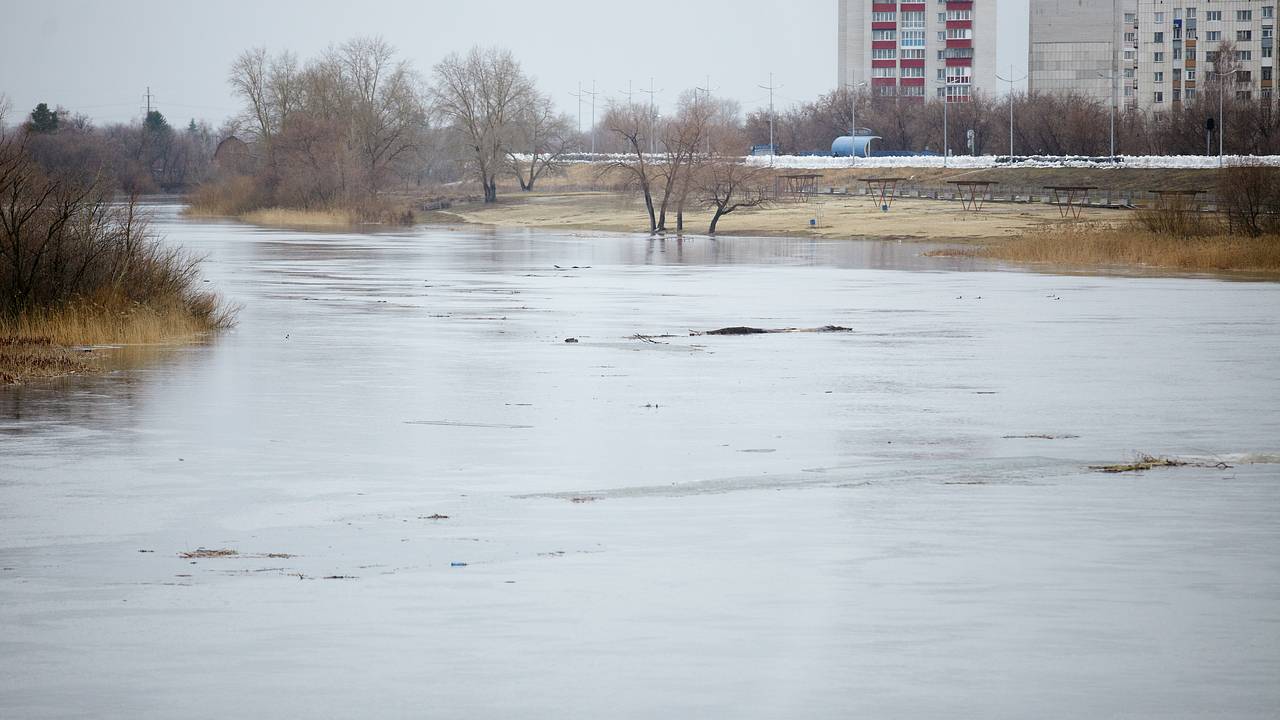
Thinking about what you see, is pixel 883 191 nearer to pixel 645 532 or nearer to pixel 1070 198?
pixel 1070 198

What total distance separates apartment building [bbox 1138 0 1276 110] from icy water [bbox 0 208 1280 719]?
15651 cm

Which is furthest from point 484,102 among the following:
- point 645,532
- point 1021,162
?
point 645,532

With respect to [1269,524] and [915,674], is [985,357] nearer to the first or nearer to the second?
[1269,524]

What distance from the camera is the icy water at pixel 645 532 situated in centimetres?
873

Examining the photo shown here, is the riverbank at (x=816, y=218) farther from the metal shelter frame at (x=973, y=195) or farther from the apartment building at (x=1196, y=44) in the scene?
the apartment building at (x=1196, y=44)

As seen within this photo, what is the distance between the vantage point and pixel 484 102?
444 feet

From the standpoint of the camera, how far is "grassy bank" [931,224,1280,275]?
52062 mm

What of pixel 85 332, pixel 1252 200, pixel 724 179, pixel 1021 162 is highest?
pixel 1021 162

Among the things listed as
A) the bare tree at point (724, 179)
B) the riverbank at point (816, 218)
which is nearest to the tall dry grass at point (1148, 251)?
the riverbank at point (816, 218)

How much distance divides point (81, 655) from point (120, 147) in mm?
169010

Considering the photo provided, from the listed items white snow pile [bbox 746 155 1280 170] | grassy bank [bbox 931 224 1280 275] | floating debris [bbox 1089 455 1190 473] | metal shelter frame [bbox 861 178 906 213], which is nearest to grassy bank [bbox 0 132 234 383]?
floating debris [bbox 1089 455 1190 473]

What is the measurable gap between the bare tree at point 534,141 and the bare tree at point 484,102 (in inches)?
43.8

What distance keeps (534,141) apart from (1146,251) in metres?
90.5

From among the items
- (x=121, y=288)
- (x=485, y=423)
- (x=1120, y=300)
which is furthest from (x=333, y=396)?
(x=1120, y=300)
